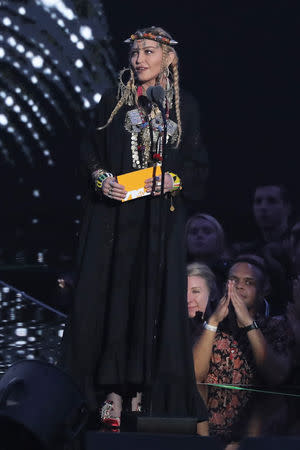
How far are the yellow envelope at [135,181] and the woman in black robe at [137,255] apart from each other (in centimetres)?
3

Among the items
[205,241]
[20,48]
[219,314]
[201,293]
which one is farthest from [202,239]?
[20,48]

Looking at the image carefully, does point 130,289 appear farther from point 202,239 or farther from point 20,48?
point 20,48

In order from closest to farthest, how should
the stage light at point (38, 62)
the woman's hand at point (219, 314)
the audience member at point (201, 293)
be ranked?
the woman's hand at point (219, 314) → the audience member at point (201, 293) → the stage light at point (38, 62)

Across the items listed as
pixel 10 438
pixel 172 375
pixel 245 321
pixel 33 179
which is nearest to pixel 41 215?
pixel 33 179

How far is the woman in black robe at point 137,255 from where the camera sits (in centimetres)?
281

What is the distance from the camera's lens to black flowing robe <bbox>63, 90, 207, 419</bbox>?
2809 mm

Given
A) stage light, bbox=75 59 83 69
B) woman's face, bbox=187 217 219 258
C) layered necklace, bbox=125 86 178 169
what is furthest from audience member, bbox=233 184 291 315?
layered necklace, bbox=125 86 178 169

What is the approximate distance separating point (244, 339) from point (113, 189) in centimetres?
152

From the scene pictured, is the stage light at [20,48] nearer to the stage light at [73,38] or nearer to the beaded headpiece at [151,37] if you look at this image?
the stage light at [73,38]

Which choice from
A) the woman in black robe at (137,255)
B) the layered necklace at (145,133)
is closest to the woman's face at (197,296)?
the woman in black robe at (137,255)

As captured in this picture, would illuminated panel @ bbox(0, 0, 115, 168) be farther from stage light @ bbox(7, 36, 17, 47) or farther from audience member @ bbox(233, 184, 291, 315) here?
audience member @ bbox(233, 184, 291, 315)

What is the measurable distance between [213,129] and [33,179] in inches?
45.7

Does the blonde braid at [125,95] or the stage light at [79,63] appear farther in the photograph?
the stage light at [79,63]

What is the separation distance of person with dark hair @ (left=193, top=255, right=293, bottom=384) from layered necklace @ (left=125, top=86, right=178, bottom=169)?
1195 millimetres
